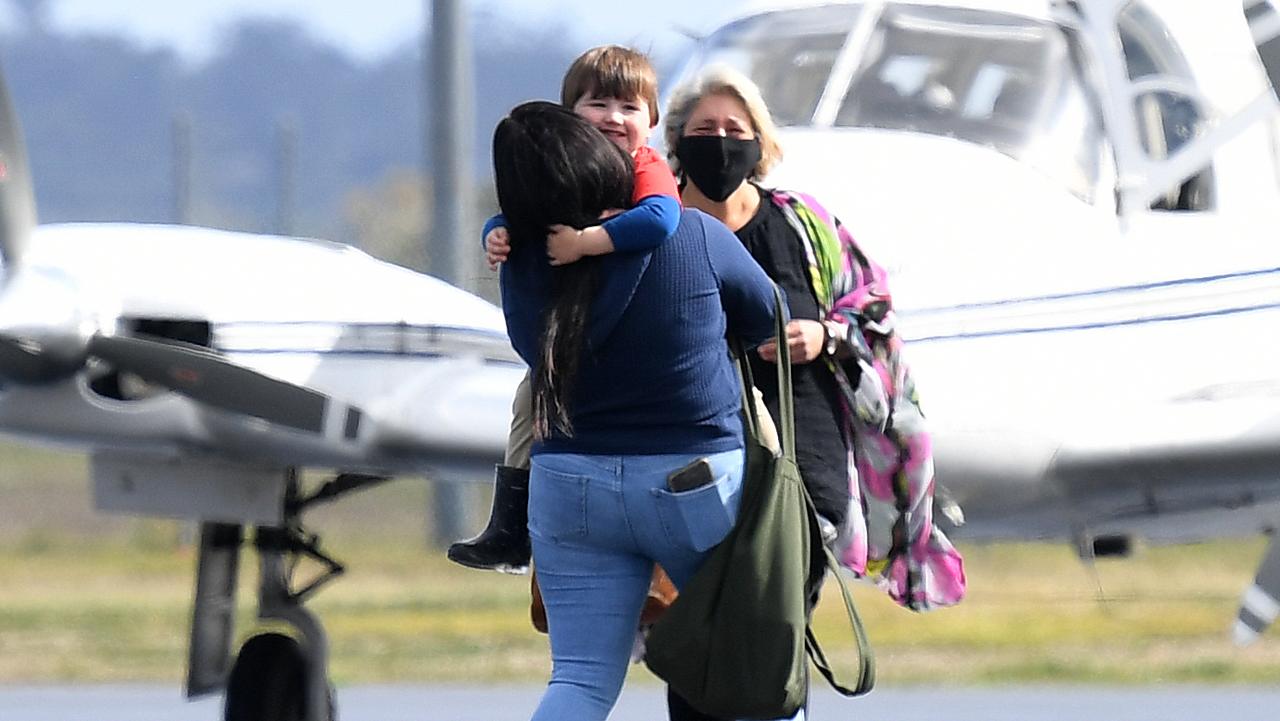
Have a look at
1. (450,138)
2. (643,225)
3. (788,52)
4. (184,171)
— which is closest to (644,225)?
(643,225)

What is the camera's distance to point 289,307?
8.20 metres

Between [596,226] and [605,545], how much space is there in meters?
0.68

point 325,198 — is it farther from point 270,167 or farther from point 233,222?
point 233,222

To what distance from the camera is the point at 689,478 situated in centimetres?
558

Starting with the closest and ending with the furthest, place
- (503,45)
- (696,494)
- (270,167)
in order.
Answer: (696,494), (503,45), (270,167)

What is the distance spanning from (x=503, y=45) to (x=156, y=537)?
127 ft

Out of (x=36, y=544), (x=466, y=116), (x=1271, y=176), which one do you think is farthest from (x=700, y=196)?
(x=36, y=544)

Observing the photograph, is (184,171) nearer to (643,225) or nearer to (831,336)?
(831,336)

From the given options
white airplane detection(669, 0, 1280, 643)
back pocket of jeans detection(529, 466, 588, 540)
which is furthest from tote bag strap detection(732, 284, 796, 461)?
white airplane detection(669, 0, 1280, 643)

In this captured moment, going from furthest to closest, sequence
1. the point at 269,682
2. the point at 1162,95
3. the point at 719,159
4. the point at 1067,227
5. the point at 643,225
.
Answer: the point at 269,682, the point at 1162,95, the point at 1067,227, the point at 719,159, the point at 643,225

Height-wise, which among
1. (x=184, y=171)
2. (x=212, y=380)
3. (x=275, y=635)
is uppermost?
(x=212, y=380)

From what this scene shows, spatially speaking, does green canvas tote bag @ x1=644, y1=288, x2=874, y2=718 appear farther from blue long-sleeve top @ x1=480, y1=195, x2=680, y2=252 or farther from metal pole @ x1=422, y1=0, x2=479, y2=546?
metal pole @ x1=422, y1=0, x2=479, y2=546

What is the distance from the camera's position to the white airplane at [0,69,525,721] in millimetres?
8039

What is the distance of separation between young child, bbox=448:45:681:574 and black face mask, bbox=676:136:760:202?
0.22m
